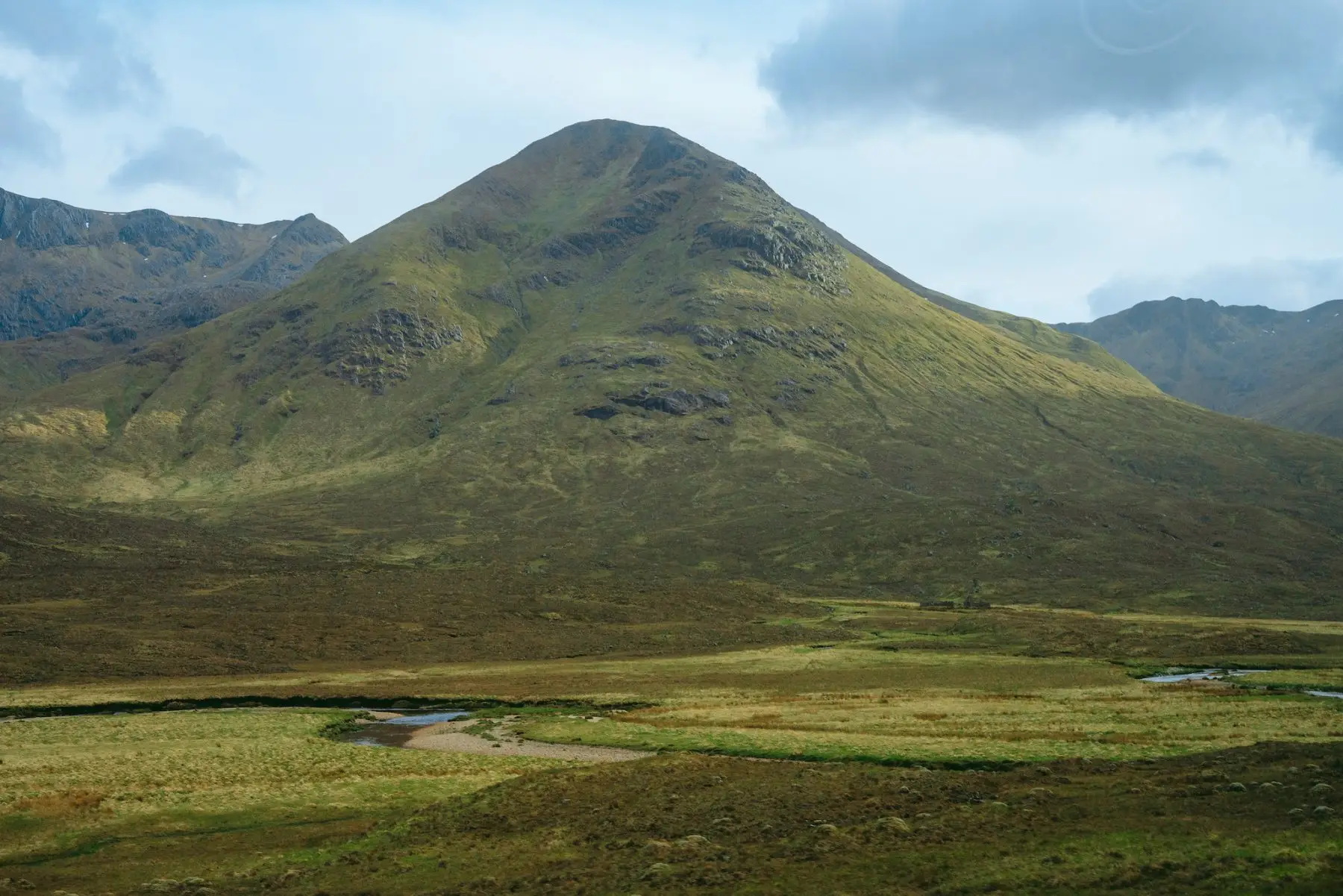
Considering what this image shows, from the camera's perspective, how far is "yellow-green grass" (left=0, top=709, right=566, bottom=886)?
3869 centimetres

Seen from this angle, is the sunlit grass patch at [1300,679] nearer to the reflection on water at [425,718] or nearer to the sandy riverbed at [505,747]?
the sandy riverbed at [505,747]

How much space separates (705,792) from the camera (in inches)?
1708

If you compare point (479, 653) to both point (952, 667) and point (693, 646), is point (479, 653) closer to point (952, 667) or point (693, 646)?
point (693, 646)

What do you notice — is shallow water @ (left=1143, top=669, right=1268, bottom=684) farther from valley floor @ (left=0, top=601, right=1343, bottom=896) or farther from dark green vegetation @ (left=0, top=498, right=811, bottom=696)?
dark green vegetation @ (left=0, top=498, right=811, bottom=696)

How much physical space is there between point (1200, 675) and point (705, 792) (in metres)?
69.6

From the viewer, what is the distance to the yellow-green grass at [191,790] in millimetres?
38688

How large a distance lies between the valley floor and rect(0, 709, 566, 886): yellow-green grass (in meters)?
0.19

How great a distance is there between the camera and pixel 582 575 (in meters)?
197

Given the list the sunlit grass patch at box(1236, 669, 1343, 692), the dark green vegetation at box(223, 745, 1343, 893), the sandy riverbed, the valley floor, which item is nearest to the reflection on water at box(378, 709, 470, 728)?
the valley floor

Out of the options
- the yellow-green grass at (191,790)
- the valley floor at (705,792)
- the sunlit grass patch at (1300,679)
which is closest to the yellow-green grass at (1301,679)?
the sunlit grass patch at (1300,679)

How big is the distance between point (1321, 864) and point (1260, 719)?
3675 centimetres

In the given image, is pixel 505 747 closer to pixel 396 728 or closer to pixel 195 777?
pixel 396 728

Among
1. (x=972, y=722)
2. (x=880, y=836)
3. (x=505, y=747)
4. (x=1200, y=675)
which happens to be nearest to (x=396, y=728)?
(x=505, y=747)

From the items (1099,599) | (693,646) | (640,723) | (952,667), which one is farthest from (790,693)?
(1099,599)
